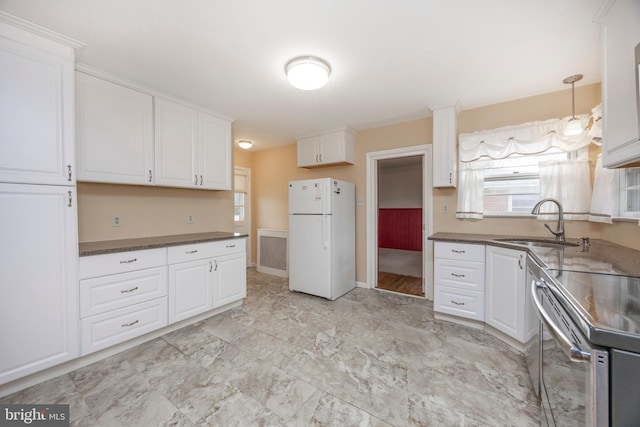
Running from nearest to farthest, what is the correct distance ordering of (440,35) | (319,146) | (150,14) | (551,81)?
(150,14) → (440,35) → (551,81) → (319,146)

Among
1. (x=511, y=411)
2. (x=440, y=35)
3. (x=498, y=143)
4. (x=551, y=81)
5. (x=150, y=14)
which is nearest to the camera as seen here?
(x=511, y=411)

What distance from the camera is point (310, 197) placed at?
3.39 m

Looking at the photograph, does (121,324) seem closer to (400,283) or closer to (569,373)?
(569,373)

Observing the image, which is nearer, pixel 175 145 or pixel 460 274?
pixel 460 274

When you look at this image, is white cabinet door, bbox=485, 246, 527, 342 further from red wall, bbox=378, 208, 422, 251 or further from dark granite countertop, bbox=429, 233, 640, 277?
red wall, bbox=378, 208, 422, 251

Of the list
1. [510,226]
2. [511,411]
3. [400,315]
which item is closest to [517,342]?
[511,411]

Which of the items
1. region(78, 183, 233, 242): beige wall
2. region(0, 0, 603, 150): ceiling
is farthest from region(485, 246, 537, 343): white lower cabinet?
region(78, 183, 233, 242): beige wall

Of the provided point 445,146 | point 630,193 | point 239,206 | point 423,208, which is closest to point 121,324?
point 239,206

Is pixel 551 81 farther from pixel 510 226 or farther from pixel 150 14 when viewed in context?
pixel 150 14

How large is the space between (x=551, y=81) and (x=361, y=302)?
307 centimetres

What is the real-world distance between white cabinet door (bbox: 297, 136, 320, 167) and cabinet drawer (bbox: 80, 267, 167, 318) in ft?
8.11

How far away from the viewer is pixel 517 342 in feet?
6.88

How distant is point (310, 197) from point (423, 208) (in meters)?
1.52

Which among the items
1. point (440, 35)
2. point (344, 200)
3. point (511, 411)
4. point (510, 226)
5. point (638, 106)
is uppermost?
point (440, 35)
